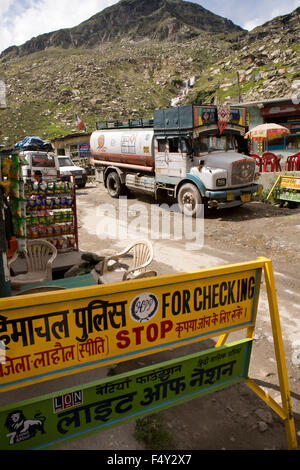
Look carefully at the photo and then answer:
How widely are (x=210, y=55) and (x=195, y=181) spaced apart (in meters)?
93.5

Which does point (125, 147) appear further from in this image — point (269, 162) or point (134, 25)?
point (134, 25)

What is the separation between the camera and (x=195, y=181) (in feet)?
35.1

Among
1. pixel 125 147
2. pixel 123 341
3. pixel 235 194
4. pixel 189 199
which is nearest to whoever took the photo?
pixel 123 341

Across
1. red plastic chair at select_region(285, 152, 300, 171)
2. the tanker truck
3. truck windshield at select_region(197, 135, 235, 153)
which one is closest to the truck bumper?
the tanker truck

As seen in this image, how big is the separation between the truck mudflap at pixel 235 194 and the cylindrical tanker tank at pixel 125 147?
3.18 m

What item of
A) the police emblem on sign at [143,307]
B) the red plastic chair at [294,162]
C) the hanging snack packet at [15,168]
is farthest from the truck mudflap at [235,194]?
the police emblem on sign at [143,307]

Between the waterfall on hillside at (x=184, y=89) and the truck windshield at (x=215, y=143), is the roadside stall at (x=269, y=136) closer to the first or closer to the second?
the truck windshield at (x=215, y=143)

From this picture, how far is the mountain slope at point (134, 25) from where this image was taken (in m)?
148

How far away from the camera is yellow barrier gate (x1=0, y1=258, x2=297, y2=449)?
216 cm

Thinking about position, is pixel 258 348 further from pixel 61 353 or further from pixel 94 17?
pixel 94 17

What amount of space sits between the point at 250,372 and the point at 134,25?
189 metres

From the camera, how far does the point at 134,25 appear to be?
162 m

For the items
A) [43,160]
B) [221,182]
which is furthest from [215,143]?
[43,160]
